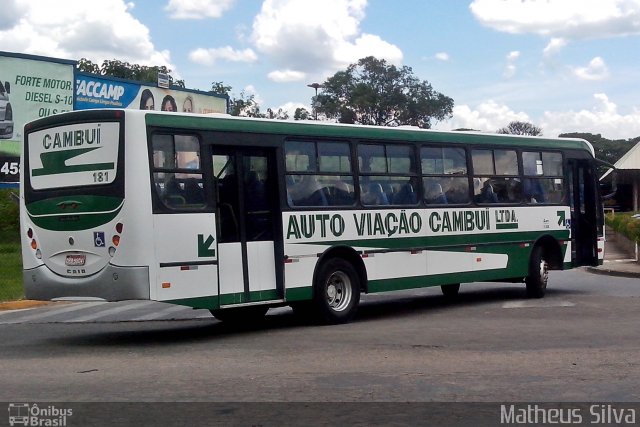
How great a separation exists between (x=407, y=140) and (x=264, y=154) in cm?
306

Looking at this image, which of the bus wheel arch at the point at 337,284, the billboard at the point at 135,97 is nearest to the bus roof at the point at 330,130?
the bus wheel arch at the point at 337,284

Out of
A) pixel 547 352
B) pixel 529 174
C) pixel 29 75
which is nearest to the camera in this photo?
pixel 547 352

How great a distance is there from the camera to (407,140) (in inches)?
633

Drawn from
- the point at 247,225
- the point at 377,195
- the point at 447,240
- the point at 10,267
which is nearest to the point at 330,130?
the point at 377,195

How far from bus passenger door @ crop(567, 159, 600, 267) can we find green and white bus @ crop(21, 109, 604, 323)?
6.84 ft

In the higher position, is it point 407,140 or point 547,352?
point 407,140

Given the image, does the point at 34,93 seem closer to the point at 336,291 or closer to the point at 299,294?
the point at 336,291

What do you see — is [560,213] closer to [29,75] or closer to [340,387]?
[340,387]

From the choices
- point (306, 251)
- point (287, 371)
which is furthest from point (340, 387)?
A: point (306, 251)

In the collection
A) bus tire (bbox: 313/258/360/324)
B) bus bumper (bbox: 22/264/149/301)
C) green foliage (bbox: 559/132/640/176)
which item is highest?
green foliage (bbox: 559/132/640/176)

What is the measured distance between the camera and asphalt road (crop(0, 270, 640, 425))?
8969mm

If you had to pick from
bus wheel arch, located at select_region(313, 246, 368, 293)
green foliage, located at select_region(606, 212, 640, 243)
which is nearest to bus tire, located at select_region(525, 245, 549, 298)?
bus wheel arch, located at select_region(313, 246, 368, 293)

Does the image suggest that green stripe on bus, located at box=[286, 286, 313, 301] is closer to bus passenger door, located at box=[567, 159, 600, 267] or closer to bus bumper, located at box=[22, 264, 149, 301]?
bus bumper, located at box=[22, 264, 149, 301]

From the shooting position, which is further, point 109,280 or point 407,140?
point 407,140
